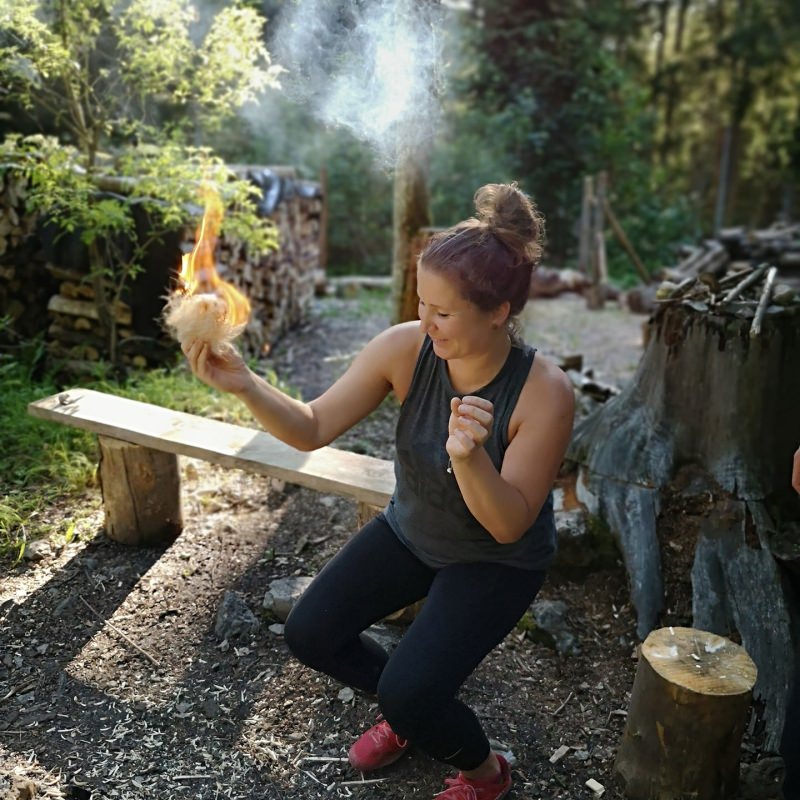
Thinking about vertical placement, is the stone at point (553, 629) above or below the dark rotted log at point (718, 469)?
below

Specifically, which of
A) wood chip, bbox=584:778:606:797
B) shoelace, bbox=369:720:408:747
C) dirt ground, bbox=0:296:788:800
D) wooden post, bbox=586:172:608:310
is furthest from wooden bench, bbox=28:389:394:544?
wooden post, bbox=586:172:608:310

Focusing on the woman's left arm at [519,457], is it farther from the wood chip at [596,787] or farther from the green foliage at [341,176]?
the green foliage at [341,176]

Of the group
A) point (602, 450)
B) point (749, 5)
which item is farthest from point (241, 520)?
point (749, 5)

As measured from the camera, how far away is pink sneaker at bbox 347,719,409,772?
2.42 meters

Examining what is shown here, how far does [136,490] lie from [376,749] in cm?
165

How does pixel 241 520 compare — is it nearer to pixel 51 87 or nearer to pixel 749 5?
pixel 51 87

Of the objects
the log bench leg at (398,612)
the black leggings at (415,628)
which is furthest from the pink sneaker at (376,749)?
the log bench leg at (398,612)

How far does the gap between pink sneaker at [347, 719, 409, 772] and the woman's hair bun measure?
1.46 metres

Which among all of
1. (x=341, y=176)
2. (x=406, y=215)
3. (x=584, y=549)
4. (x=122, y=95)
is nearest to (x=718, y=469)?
(x=584, y=549)

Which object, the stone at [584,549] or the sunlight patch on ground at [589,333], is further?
the sunlight patch on ground at [589,333]

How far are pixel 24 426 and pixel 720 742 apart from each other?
3.70 m

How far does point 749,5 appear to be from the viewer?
17.8 m

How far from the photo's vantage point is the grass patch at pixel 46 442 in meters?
3.57

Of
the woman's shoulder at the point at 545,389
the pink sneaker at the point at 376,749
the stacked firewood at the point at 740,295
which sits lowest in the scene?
the pink sneaker at the point at 376,749
